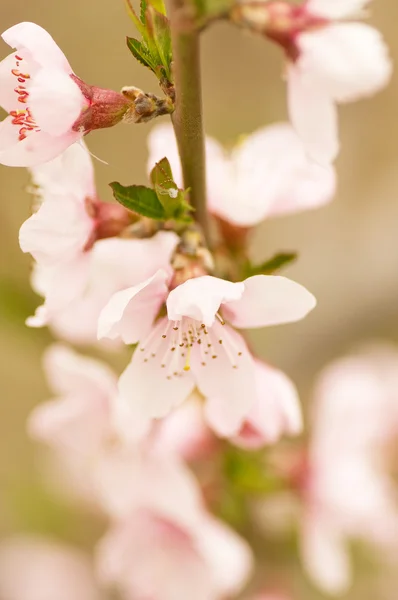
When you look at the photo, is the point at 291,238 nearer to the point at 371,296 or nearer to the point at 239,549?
the point at 371,296

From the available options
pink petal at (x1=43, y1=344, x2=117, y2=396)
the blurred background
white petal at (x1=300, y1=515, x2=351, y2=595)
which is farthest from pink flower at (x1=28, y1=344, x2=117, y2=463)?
the blurred background

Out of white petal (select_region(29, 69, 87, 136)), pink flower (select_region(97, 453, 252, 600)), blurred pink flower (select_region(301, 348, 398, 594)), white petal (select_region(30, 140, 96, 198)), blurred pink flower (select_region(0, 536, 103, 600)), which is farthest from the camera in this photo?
blurred pink flower (select_region(0, 536, 103, 600))

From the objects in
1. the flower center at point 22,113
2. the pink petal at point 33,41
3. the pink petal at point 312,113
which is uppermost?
the pink petal at point 33,41

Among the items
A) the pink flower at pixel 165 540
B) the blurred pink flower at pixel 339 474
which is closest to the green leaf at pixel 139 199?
the pink flower at pixel 165 540

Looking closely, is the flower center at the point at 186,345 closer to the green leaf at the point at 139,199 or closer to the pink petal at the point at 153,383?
the pink petal at the point at 153,383

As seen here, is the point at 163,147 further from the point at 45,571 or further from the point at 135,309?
the point at 45,571

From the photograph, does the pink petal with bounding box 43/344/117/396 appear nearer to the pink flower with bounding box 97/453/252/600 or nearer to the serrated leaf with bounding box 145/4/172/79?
the pink flower with bounding box 97/453/252/600
